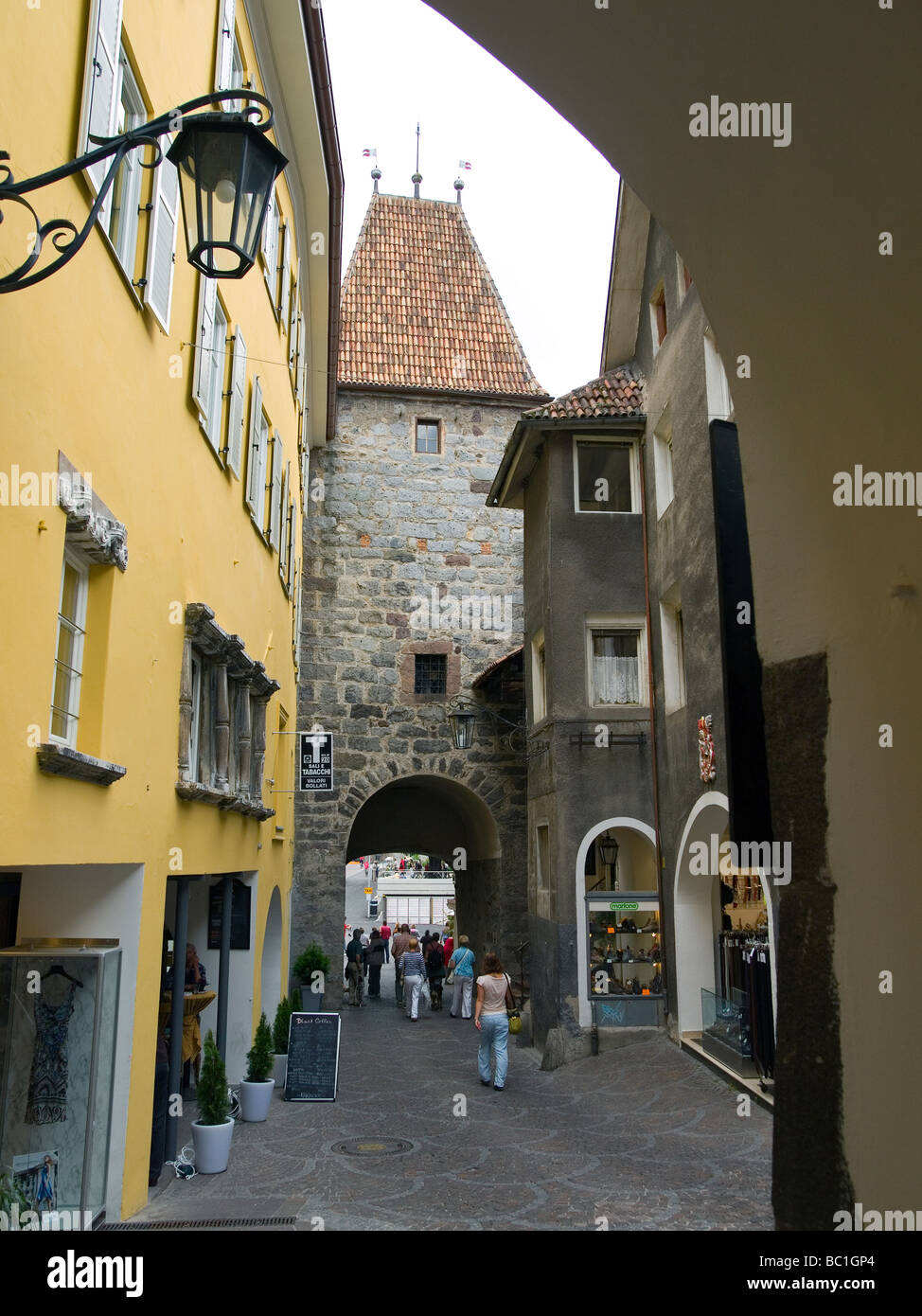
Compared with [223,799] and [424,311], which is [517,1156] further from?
[424,311]

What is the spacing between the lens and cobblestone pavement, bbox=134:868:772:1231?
7547mm

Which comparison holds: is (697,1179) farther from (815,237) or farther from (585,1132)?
→ (815,237)

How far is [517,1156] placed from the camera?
9.45 m

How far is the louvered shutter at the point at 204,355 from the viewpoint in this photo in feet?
27.3

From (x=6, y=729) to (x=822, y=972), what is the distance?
11.0ft

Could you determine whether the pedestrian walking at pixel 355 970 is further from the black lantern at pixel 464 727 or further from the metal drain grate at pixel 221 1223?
the metal drain grate at pixel 221 1223

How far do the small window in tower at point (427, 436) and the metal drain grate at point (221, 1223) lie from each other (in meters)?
17.2

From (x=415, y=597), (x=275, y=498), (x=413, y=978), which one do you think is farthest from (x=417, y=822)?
(x=275, y=498)

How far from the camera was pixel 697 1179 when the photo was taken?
8.37m

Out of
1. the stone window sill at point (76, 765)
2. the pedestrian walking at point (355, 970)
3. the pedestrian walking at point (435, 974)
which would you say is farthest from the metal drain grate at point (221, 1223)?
the pedestrian walking at point (355, 970)

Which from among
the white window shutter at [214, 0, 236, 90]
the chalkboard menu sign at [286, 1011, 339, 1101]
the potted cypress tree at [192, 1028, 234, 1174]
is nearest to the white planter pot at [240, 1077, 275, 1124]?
the chalkboard menu sign at [286, 1011, 339, 1101]

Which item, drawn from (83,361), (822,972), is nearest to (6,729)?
(83,361)

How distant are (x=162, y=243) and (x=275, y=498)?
22.0 feet

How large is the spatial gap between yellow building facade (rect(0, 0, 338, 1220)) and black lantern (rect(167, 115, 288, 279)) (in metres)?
0.77
